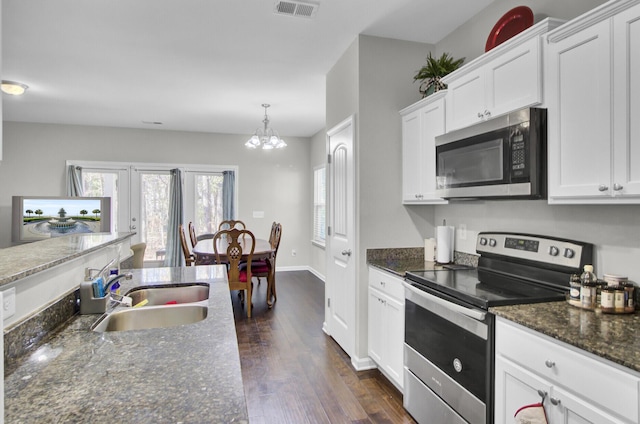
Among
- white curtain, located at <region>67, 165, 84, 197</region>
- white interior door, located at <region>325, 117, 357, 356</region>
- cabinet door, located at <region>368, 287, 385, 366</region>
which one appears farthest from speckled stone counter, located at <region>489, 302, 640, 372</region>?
white curtain, located at <region>67, 165, 84, 197</region>

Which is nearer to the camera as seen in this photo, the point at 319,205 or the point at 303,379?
the point at 303,379

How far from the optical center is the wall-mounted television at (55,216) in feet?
17.4

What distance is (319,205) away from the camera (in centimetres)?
679

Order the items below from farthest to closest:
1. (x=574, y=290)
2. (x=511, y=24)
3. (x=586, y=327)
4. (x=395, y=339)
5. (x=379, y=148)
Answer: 1. (x=379, y=148)
2. (x=395, y=339)
3. (x=511, y=24)
4. (x=574, y=290)
5. (x=586, y=327)

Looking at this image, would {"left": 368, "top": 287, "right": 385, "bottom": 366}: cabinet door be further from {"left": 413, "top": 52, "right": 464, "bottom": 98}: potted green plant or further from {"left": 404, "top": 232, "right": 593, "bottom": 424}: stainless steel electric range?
{"left": 413, "top": 52, "right": 464, "bottom": 98}: potted green plant

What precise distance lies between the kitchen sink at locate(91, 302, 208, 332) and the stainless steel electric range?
119 cm

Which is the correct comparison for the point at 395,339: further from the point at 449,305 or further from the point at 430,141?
the point at 430,141

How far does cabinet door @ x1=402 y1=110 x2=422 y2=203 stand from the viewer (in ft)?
9.09

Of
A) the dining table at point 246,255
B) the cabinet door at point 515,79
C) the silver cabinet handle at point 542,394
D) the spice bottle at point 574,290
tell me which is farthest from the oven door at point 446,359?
the dining table at point 246,255

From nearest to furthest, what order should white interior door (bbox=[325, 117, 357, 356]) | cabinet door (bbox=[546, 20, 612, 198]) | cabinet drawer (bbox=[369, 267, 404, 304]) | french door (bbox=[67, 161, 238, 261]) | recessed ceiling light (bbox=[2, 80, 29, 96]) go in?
cabinet door (bbox=[546, 20, 612, 198]), cabinet drawer (bbox=[369, 267, 404, 304]), white interior door (bbox=[325, 117, 357, 356]), recessed ceiling light (bbox=[2, 80, 29, 96]), french door (bbox=[67, 161, 238, 261])

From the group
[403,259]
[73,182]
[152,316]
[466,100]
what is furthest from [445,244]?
[73,182]

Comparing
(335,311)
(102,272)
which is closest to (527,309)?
(102,272)

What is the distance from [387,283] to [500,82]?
1.44 meters

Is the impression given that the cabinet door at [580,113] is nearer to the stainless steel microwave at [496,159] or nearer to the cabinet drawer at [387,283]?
the stainless steel microwave at [496,159]
